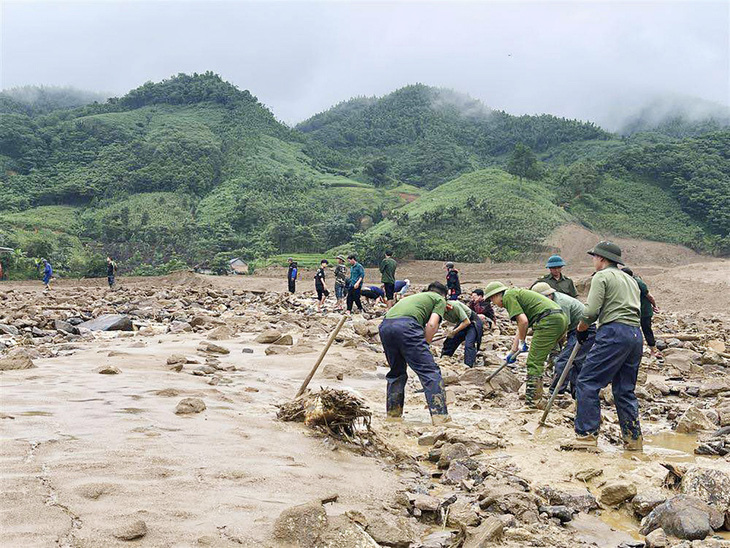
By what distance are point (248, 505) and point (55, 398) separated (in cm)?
289

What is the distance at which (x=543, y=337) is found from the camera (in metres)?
6.76

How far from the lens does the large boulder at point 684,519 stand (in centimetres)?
318

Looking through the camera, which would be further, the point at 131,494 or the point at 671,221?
the point at 671,221

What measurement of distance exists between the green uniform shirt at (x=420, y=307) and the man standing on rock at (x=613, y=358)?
4.70ft

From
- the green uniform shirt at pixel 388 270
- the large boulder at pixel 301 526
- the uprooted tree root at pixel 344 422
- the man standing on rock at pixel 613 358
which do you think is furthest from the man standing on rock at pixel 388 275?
the large boulder at pixel 301 526

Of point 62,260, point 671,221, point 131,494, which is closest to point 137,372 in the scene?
point 131,494

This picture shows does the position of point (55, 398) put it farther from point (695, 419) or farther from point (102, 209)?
point (102, 209)

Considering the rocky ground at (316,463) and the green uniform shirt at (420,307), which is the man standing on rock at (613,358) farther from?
the green uniform shirt at (420,307)

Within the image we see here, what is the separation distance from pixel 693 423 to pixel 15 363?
6.99 metres

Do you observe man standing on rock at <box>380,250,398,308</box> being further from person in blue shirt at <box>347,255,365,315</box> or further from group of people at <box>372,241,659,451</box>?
group of people at <box>372,241,659,451</box>

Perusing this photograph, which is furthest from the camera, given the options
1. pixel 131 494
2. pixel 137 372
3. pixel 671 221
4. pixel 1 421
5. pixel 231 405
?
pixel 671 221

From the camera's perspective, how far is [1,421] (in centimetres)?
411

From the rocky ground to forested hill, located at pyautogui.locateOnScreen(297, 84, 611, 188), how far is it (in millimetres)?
64347

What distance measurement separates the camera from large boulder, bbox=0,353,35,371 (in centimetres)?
648
